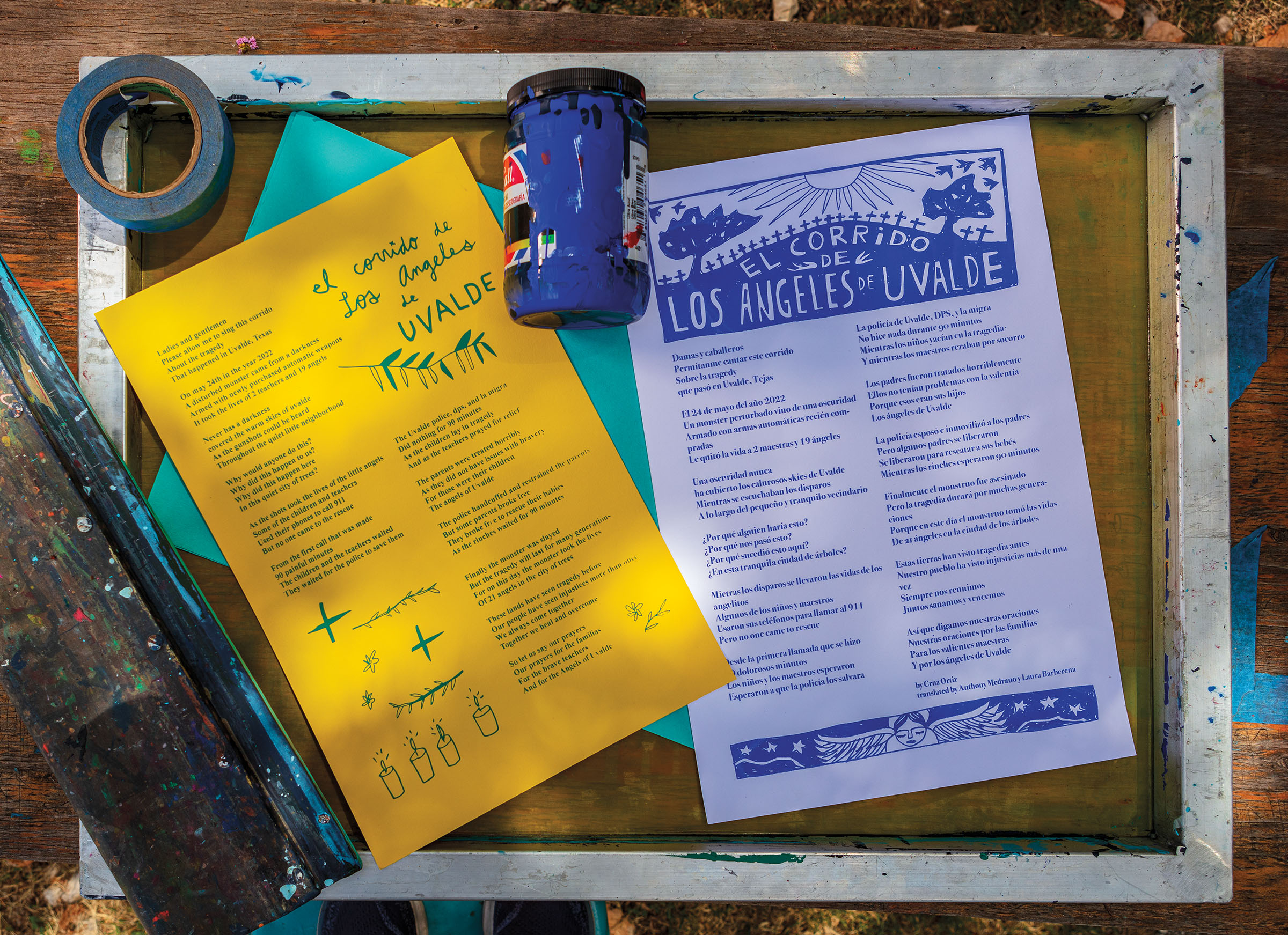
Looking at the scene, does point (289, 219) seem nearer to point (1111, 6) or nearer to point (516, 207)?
point (516, 207)

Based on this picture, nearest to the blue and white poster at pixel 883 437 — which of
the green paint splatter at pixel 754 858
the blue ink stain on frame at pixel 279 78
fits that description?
the green paint splatter at pixel 754 858

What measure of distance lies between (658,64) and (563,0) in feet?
1.43

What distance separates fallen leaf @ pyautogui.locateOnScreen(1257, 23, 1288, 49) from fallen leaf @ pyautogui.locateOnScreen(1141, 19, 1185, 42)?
10 centimetres

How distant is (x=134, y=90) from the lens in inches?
24.0

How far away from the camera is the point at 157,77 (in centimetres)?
59

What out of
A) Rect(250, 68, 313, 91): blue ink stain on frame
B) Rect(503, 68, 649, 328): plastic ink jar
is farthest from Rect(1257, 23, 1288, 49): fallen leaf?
Rect(250, 68, 313, 91): blue ink stain on frame

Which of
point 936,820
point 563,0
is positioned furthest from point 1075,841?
point 563,0

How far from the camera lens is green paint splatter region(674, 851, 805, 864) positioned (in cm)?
62

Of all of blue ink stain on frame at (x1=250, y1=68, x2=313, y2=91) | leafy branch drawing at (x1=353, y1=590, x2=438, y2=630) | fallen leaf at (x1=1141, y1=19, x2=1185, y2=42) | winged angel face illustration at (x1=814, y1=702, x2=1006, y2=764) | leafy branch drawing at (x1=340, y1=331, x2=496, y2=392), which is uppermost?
fallen leaf at (x1=1141, y1=19, x2=1185, y2=42)

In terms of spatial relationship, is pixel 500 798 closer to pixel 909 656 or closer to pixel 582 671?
pixel 582 671

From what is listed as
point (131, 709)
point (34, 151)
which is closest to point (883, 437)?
point (131, 709)

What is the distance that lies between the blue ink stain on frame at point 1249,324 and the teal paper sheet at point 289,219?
0.58m

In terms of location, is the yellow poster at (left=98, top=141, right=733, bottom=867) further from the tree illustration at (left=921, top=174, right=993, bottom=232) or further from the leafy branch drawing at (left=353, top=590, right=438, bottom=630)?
the tree illustration at (left=921, top=174, right=993, bottom=232)

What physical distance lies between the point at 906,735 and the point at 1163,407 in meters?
0.38
